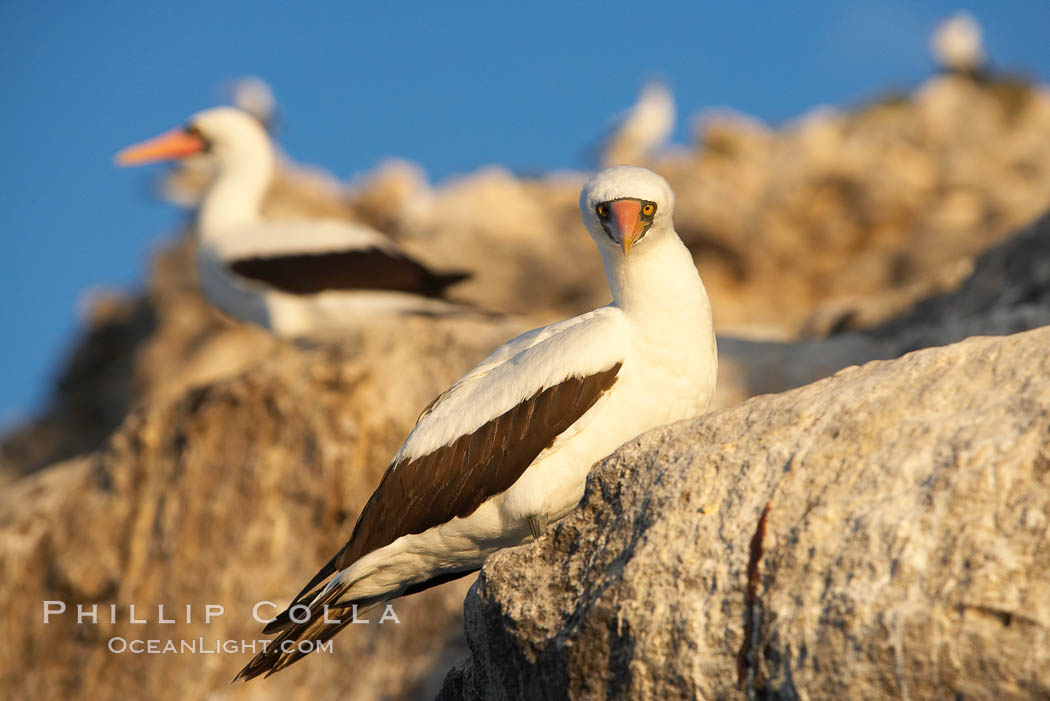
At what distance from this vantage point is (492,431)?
431 centimetres

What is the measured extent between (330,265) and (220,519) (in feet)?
7.33

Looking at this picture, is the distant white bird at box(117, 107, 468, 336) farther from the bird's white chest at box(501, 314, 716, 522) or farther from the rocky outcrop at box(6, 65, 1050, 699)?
the bird's white chest at box(501, 314, 716, 522)

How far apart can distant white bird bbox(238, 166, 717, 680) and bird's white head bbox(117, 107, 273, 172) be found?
6.85 metres

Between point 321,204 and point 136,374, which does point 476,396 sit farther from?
point 321,204

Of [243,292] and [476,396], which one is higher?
[243,292]

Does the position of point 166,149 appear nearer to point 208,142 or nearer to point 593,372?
Answer: point 208,142

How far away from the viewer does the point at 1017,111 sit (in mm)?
20016

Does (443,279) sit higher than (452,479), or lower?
higher

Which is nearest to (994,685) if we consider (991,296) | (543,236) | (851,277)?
(991,296)

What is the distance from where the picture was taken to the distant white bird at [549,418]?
421cm

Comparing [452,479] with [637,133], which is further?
[637,133]

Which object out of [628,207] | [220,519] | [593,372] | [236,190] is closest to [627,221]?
[628,207]

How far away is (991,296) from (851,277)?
32.9ft

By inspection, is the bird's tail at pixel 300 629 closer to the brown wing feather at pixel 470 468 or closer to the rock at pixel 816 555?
the brown wing feather at pixel 470 468
